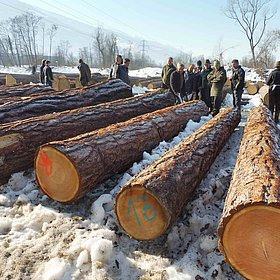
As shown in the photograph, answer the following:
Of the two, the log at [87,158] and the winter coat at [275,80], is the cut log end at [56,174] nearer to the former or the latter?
the log at [87,158]

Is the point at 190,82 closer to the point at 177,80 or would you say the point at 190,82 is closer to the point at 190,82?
the point at 190,82

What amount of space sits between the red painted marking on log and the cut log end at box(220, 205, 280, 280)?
1973 millimetres

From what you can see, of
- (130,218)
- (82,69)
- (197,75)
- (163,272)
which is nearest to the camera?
(163,272)

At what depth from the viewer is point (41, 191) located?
3.59 meters

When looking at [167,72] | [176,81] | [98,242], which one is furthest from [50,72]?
[98,242]

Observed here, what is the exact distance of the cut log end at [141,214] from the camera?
2.47 meters

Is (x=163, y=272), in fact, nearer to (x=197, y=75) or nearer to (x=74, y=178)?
(x=74, y=178)

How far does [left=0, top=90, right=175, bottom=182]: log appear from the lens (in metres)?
3.72

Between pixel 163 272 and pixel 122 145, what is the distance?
69.7 inches

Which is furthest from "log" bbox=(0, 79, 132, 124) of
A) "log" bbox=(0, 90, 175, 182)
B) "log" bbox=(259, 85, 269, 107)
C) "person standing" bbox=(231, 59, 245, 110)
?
"log" bbox=(259, 85, 269, 107)

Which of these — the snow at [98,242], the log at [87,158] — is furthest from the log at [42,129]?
the log at [87,158]

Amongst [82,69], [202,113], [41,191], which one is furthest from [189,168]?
[82,69]

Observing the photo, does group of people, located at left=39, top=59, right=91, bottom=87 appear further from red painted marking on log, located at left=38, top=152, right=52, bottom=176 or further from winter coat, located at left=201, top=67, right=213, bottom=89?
red painted marking on log, located at left=38, top=152, right=52, bottom=176

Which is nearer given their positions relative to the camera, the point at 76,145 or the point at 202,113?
the point at 76,145
